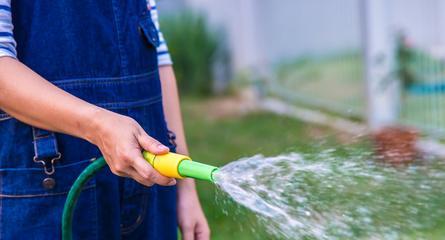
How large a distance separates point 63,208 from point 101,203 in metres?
0.09

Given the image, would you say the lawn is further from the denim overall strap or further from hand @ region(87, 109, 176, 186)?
hand @ region(87, 109, 176, 186)

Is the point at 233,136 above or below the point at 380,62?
below

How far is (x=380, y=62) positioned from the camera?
6.18 m

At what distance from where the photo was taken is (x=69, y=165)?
1.91 m

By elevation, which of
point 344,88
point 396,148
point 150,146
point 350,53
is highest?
point 150,146

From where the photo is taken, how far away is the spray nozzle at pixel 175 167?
1.64 m

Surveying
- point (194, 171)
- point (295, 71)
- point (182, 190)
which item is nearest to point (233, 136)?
point (295, 71)

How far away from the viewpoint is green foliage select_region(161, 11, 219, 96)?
10.2 m

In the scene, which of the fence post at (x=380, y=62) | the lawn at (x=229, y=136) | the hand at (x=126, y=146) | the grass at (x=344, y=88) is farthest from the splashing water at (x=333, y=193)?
the fence post at (x=380, y=62)

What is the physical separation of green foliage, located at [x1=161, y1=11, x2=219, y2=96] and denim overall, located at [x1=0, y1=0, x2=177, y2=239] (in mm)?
8069

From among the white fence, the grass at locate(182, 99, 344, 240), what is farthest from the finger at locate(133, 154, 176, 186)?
the grass at locate(182, 99, 344, 240)

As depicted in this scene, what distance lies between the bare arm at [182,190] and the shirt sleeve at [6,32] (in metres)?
0.53

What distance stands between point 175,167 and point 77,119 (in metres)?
0.23

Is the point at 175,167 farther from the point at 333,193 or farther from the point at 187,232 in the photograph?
the point at 187,232
